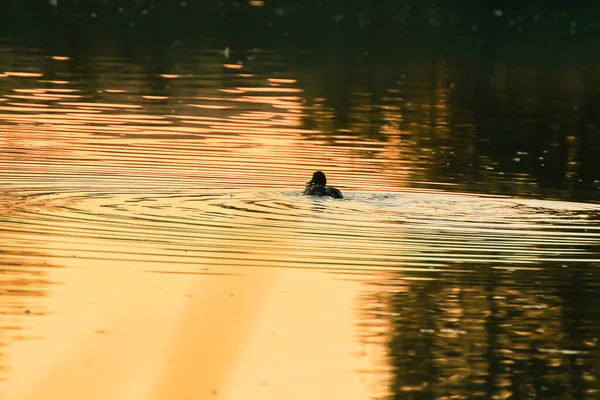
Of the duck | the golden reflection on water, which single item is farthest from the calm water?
the duck

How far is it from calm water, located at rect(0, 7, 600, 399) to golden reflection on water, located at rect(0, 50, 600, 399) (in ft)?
0.13

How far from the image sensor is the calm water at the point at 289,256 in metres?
12.4

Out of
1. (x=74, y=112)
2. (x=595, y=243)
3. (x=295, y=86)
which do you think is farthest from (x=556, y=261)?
(x=295, y=86)

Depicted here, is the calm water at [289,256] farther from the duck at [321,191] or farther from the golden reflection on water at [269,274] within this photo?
the duck at [321,191]

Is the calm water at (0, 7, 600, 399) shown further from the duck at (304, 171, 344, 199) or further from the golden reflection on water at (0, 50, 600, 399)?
the duck at (304, 171, 344, 199)

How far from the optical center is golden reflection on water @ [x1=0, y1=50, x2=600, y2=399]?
40.3 ft

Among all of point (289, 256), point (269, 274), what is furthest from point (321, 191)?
point (269, 274)

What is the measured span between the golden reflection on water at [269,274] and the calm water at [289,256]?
1.5 inches

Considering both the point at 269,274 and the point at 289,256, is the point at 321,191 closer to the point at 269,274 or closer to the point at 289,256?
the point at 289,256

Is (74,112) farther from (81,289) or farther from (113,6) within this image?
(113,6)

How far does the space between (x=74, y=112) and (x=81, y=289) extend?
18.3 m

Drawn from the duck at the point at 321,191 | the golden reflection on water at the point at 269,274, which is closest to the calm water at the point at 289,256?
the golden reflection on water at the point at 269,274

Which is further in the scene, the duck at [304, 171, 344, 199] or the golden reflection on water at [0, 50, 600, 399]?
the duck at [304, 171, 344, 199]

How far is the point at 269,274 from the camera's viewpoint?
16.1 metres
